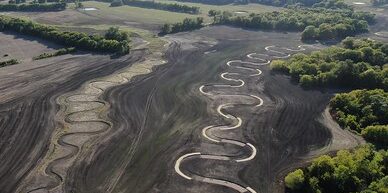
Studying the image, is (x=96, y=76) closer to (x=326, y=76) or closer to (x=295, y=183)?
(x=326, y=76)

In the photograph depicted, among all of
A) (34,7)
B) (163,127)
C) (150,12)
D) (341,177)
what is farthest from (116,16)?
(341,177)

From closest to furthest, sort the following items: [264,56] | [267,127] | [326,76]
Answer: [267,127]
[326,76]
[264,56]

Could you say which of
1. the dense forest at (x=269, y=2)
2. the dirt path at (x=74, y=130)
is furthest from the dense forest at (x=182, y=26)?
the dense forest at (x=269, y=2)

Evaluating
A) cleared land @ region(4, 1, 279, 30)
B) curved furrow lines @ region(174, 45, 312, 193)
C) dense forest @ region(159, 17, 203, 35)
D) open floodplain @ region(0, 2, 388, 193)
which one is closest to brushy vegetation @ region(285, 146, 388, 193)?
open floodplain @ region(0, 2, 388, 193)

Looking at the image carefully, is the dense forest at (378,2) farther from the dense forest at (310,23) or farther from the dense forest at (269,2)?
the dense forest at (310,23)

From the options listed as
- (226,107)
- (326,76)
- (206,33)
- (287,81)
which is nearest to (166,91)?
(226,107)

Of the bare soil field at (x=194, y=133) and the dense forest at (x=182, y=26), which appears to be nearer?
the bare soil field at (x=194, y=133)
